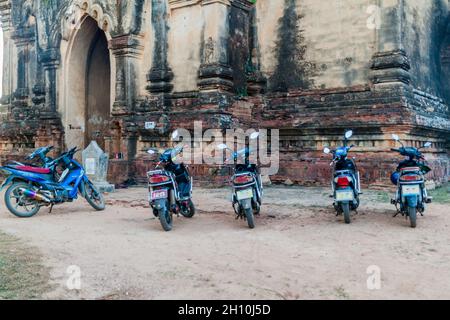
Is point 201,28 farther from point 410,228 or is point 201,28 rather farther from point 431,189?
point 410,228

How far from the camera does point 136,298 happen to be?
11.3 ft

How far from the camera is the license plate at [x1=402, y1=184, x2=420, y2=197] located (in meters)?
5.90

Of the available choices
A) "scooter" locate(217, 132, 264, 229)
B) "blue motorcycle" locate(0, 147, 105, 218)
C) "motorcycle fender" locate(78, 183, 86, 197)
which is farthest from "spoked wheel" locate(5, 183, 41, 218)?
"scooter" locate(217, 132, 264, 229)

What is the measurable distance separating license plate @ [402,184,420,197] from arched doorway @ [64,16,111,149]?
9957 millimetres

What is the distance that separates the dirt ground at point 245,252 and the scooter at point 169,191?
188 mm

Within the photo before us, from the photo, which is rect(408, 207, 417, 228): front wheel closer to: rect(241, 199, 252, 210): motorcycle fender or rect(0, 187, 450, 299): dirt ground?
rect(0, 187, 450, 299): dirt ground

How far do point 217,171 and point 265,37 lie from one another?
3.49m

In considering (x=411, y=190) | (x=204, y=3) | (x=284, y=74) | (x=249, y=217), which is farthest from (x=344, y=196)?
(x=204, y=3)

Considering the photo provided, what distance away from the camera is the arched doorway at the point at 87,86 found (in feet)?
44.2

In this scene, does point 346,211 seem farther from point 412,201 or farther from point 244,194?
point 244,194

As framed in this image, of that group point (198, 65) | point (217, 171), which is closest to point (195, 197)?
point (217, 171)

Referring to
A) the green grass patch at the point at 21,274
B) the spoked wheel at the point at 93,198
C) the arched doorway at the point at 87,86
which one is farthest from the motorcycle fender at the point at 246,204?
the arched doorway at the point at 87,86

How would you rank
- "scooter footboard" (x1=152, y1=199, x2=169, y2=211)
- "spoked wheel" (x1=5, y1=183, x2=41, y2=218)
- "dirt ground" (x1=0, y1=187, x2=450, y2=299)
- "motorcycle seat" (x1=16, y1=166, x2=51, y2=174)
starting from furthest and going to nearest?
"motorcycle seat" (x1=16, y1=166, x2=51, y2=174)
"spoked wheel" (x1=5, y1=183, x2=41, y2=218)
"scooter footboard" (x1=152, y1=199, x2=169, y2=211)
"dirt ground" (x1=0, y1=187, x2=450, y2=299)

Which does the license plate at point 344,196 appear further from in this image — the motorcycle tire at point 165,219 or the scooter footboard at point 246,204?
the motorcycle tire at point 165,219
